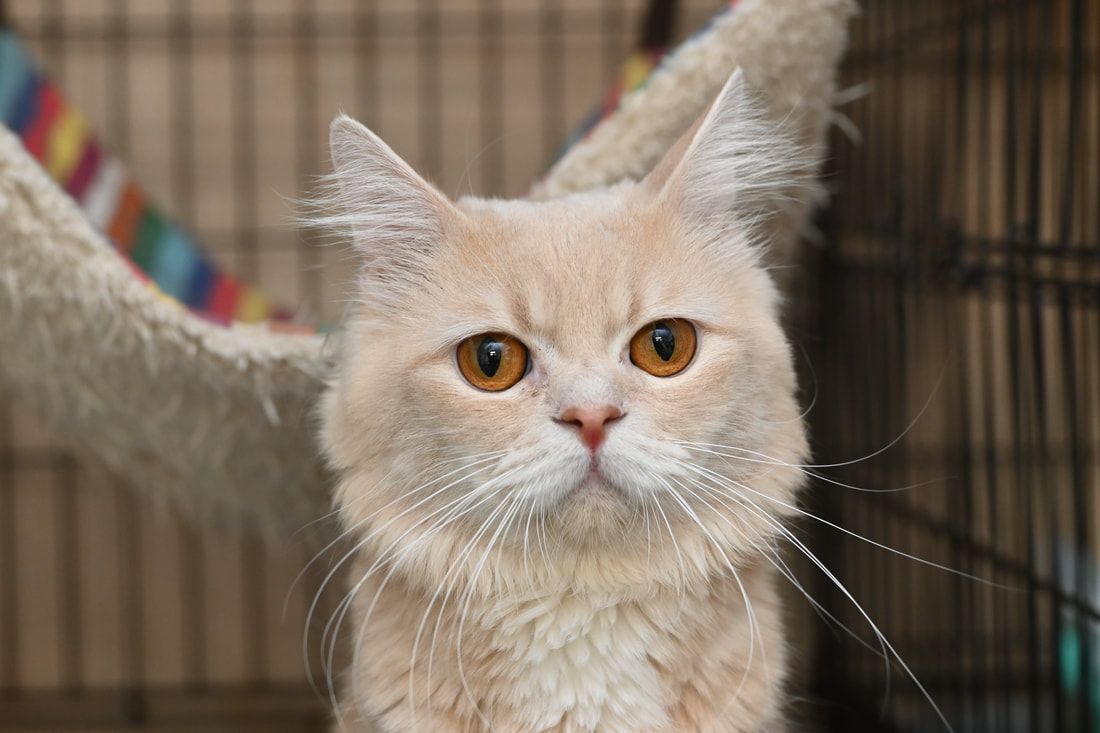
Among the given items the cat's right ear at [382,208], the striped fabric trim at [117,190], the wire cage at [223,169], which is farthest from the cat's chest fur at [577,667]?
the wire cage at [223,169]

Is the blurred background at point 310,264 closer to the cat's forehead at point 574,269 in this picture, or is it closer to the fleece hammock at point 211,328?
the fleece hammock at point 211,328

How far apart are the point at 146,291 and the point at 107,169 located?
2.08 ft

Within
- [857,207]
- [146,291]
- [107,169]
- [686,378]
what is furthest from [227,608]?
[686,378]

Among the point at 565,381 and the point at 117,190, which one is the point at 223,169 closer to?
the point at 117,190

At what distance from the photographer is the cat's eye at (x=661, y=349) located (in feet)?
3.39

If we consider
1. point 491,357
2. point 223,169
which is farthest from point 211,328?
point 223,169

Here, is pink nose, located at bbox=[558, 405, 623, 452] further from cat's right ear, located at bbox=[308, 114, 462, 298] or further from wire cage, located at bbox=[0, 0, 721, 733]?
wire cage, located at bbox=[0, 0, 721, 733]

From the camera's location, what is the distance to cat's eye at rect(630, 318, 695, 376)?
3.39 feet

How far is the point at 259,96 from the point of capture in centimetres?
248

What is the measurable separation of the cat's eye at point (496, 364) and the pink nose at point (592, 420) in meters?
0.10

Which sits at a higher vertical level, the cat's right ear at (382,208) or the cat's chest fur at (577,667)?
the cat's right ear at (382,208)

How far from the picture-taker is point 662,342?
1038 mm

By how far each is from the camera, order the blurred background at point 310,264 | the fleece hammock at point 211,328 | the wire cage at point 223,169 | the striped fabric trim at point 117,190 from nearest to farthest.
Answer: the fleece hammock at point 211,328 < the striped fabric trim at point 117,190 < the blurred background at point 310,264 < the wire cage at point 223,169

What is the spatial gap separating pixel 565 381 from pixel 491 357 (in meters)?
0.10
